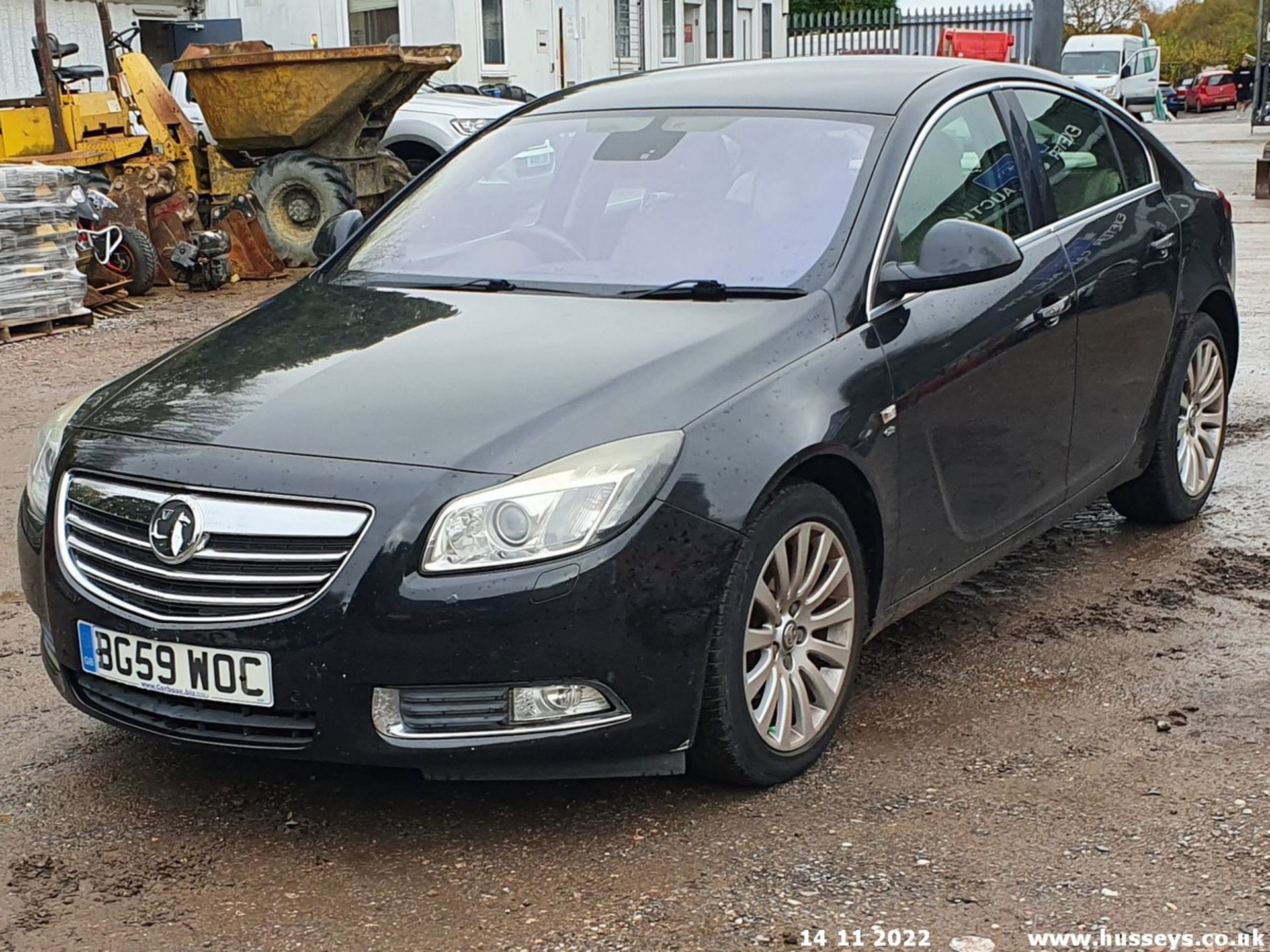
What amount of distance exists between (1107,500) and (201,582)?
388 centimetres

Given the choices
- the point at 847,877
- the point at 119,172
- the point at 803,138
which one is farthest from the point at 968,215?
the point at 119,172

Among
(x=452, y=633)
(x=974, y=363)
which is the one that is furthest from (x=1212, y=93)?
(x=452, y=633)

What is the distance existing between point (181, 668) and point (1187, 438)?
12.2ft

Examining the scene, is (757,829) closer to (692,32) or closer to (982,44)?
(982,44)

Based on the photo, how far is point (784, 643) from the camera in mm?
3602

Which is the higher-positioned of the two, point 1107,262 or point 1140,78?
point 1107,262

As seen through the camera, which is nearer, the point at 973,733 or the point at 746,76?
the point at 973,733

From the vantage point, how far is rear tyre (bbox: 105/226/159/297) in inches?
540

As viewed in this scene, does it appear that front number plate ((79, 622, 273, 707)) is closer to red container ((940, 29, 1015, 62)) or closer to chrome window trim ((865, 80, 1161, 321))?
chrome window trim ((865, 80, 1161, 321))

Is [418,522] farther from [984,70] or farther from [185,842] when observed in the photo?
[984,70]

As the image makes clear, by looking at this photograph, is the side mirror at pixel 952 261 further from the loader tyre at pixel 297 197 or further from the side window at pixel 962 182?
the loader tyre at pixel 297 197

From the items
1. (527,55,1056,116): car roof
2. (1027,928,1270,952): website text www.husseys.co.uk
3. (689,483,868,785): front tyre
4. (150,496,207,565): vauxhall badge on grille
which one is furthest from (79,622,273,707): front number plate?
(527,55,1056,116): car roof

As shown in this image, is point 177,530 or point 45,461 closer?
point 177,530

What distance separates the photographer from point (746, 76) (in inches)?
188
